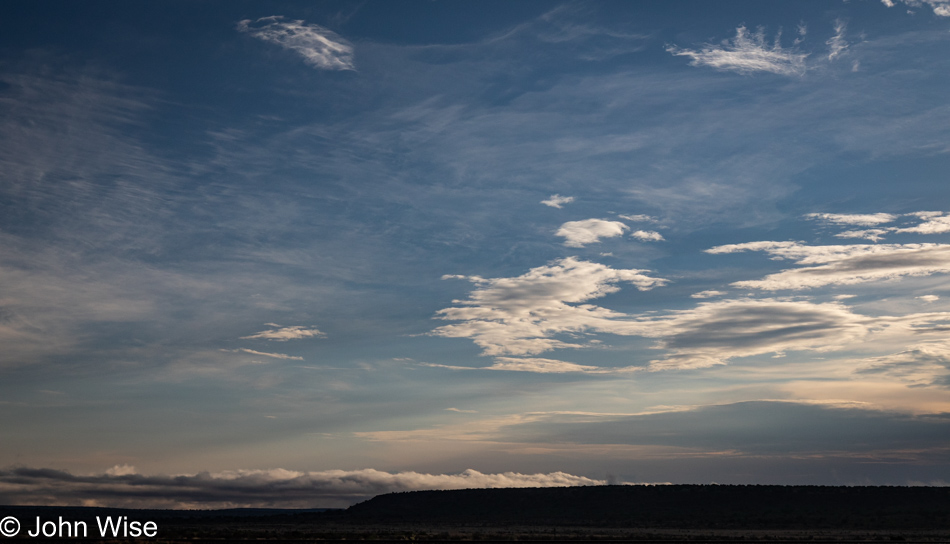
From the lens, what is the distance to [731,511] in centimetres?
13462

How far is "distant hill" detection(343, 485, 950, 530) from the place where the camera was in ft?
385

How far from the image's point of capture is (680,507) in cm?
14400

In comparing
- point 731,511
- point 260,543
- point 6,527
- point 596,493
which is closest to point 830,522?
point 731,511

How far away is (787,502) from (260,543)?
110m

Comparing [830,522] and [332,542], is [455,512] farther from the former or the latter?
[332,542]

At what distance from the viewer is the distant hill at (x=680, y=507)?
117 meters

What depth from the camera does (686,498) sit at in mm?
150625

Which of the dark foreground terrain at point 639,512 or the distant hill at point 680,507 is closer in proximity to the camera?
the dark foreground terrain at point 639,512

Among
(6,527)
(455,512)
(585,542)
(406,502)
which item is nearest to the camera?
(585,542)

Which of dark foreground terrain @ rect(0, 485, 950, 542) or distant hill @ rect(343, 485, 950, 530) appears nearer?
dark foreground terrain @ rect(0, 485, 950, 542)

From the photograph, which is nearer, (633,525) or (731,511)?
(633,525)

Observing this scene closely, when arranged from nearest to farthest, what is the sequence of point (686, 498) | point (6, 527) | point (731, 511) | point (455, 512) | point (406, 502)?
point (6, 527), point (731, 511), point (686, 498), point (455, 512), point (406, 502)

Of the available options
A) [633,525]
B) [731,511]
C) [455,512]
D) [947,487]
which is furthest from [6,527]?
[947,487]

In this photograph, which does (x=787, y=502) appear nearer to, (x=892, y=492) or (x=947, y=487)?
(x=892, y=492)
